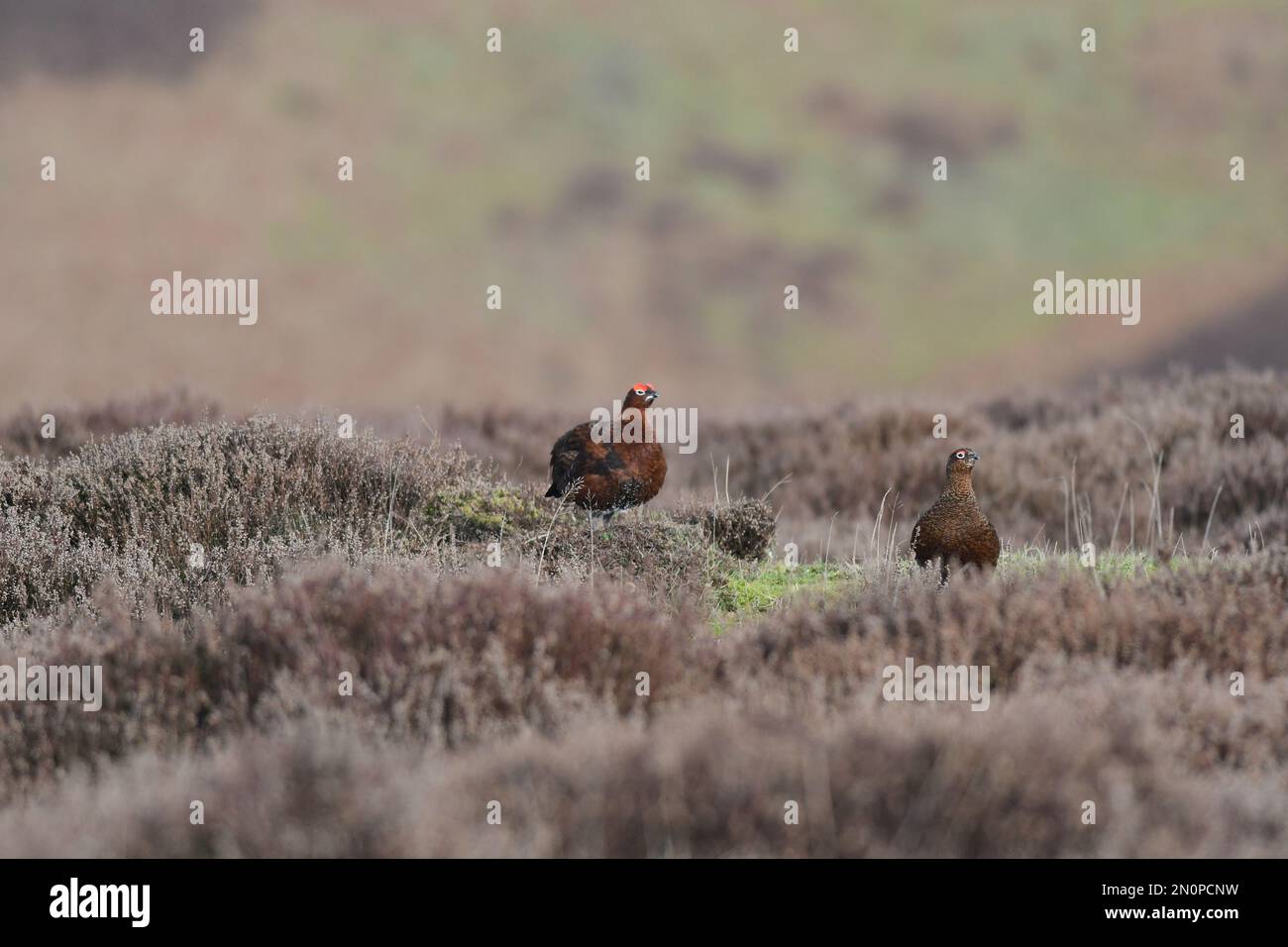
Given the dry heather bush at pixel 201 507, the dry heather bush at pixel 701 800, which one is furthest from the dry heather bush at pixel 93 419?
the dry heather bush at pixel 701 800

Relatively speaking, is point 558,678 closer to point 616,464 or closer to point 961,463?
point 961,463

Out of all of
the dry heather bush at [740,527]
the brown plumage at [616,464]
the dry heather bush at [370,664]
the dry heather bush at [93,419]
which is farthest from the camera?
the dry heather bush at [93,419]

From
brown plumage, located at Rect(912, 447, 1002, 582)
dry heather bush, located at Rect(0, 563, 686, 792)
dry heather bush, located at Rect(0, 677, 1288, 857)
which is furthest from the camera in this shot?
brown plumage, located at Rect(912, 447, 1002, 582)

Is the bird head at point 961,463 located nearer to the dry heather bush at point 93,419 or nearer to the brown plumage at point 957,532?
the brown plumage at point 957,532

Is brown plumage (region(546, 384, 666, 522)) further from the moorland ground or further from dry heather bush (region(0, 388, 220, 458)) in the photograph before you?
dry heather bush (region(0, 388, 220, 458))

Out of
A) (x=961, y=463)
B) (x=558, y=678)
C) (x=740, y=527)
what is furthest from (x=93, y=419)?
(x=558, y=678)

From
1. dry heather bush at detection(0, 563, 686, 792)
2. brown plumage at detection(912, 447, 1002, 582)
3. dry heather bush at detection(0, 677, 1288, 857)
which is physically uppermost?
brown plumage at detection(912, 447, 1002, 582)

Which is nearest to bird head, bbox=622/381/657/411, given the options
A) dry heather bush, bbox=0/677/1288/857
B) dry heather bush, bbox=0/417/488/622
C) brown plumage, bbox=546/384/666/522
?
brown plumage, bbox=546/384/666/522
